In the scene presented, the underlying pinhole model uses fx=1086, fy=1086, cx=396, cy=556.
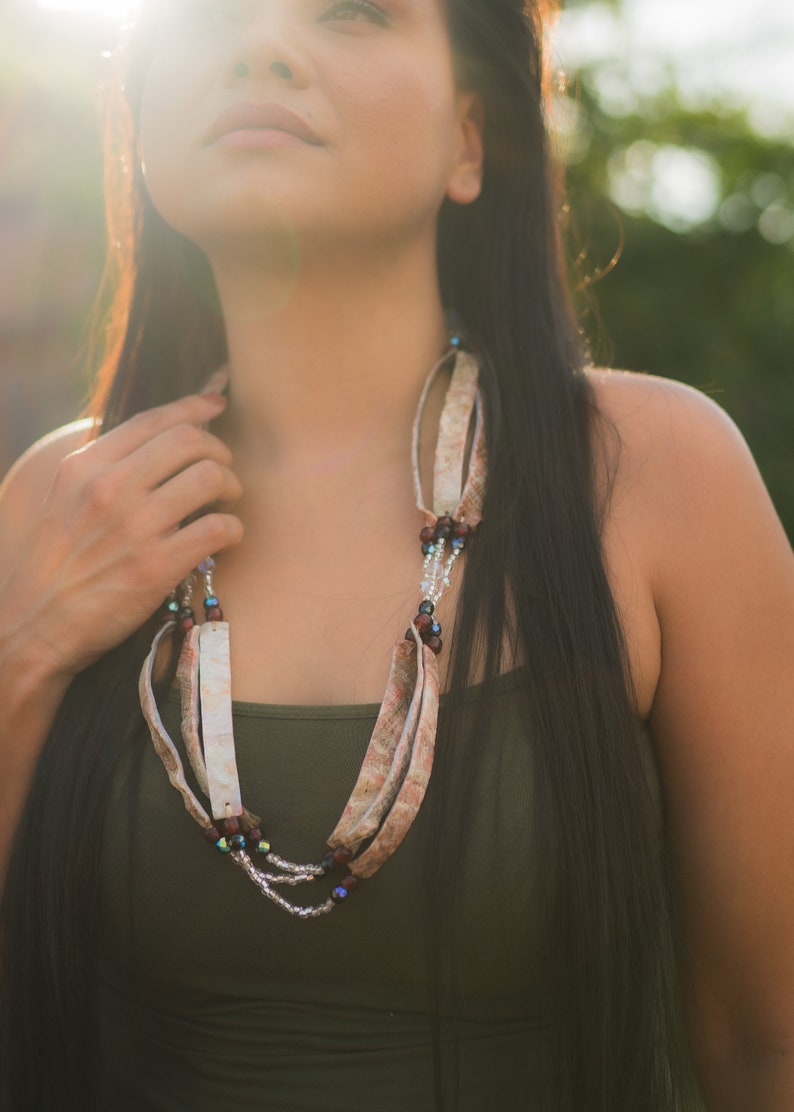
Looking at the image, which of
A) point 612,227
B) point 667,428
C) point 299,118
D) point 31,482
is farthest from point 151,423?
point 612,227

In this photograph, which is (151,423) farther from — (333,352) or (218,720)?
(218,720)

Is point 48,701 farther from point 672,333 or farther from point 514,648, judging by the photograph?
point 672,333

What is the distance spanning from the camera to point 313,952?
1781mm

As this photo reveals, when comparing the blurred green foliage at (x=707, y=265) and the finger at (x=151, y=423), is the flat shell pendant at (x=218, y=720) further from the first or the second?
the blurred green foliage at (x=707, y=265)

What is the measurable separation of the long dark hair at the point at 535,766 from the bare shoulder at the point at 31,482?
569mm

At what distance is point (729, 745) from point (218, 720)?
34.0 inches

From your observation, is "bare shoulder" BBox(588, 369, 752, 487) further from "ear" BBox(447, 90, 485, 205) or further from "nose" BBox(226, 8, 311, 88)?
"nose" BBox(226, 8, 311, 88)

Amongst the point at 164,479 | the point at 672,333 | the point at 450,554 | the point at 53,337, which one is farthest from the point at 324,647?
the point at 672,333

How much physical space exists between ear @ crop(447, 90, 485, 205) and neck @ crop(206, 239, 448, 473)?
0.46 feet

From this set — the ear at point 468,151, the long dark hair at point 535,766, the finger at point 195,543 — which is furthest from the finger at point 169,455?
the ear at point 468,151

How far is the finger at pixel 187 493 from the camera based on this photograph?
2066mm

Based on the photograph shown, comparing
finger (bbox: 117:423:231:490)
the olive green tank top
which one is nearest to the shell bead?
the olive green tank top

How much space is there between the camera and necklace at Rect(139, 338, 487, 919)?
1728mm

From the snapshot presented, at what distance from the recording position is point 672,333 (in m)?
8.24
